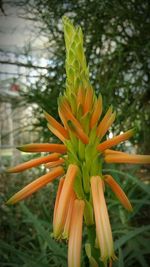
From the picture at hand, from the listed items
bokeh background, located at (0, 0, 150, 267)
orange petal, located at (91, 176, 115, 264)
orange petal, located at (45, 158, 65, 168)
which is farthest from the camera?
bokeh background, located at (0, 0, 150, 267)

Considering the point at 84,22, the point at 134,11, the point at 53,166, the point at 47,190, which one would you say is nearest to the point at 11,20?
the point at 84,22

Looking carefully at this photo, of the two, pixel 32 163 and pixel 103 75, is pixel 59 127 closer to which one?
pixel 32 163

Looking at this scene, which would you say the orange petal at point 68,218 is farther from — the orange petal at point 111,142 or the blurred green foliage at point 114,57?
the blurred green foliage at point 114,57

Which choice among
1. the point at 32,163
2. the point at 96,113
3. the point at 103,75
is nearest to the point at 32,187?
the point at 32,163

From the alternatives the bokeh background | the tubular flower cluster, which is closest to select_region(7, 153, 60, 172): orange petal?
the tubular flower cluster

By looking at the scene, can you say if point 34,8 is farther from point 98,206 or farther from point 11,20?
point 98,206

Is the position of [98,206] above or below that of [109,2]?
below

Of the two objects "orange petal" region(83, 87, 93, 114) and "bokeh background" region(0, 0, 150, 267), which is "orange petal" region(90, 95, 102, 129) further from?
"bokeh background" region(0, 0, 150, 267)
